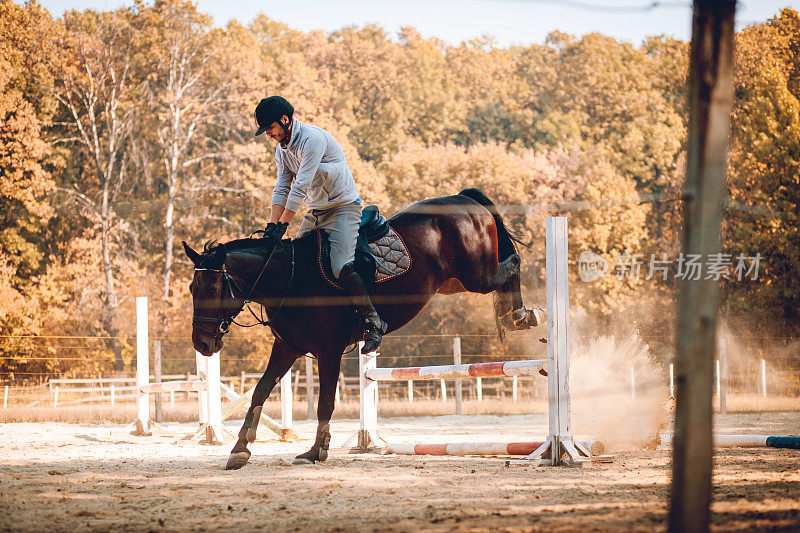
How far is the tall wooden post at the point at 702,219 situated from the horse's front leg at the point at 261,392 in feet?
13.7

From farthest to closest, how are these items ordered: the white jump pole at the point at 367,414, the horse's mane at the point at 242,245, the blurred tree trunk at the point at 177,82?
the blurred tree trunk at the point at 177,82
the white jump pole at the point at 367,414
the horse's mane at the point at 242,245

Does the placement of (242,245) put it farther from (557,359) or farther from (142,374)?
(142,374)

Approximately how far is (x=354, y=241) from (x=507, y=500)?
2.94m

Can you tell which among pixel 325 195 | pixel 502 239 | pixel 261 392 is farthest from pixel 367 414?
pixel 325 195

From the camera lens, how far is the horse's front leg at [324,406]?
732 centimetres

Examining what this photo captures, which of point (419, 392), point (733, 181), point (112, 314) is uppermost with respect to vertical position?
point (733, 181)

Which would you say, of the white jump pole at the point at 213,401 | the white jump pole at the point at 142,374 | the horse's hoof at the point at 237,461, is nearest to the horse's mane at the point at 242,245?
the horse's hoof at the point at 237,461

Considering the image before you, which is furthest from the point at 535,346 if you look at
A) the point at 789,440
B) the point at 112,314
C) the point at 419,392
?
the point at 789,440

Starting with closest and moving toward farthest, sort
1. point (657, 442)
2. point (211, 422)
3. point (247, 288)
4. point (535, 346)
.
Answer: point (247, 288) → point (657, 442) → point (211, 422) → point (535, 346)

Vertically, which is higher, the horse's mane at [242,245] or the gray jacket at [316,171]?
the gray jacket at [316,171]

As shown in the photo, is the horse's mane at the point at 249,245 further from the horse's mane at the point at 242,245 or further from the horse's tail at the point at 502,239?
the horse's tail at the point at 502,239

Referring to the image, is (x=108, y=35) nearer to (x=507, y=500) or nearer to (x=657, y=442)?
(x=657, y=442)

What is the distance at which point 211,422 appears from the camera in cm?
1034

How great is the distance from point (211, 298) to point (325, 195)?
4.20 ft
